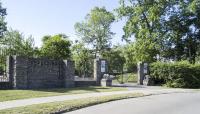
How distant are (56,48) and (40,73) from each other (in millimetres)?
43181

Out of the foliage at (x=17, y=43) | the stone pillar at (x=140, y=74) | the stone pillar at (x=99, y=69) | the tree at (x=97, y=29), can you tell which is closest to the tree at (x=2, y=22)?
the foliage at (x=17, y=43)

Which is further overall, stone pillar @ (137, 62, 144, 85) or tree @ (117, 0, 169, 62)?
tree @ (117, 0, 169, 62)

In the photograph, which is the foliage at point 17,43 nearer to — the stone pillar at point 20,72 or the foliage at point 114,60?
the foliage at point 114,60

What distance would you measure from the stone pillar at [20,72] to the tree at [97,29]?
4916 centimetres

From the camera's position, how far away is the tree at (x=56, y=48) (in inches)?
2825

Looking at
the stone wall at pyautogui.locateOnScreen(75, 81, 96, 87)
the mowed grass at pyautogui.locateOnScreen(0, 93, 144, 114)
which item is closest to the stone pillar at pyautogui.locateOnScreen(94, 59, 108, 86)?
the stone wall at pyautogui.locateOnScreen(75, 81, 96, 87)

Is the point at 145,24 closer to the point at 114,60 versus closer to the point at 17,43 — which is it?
the point at 17,43

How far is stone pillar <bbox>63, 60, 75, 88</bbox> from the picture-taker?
31.3m

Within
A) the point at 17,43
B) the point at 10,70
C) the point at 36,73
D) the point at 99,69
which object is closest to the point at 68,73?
the point at 36,73

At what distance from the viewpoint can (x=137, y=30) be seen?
54812 millimetres

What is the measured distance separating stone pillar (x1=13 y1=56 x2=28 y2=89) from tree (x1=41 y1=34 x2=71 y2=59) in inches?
1669

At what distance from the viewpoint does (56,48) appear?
7281 centimetres

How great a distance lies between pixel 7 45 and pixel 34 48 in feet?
14.0

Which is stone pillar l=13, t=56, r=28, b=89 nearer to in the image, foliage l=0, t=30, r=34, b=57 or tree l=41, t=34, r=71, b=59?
foliage l=0, t=30, r=34, b=57
